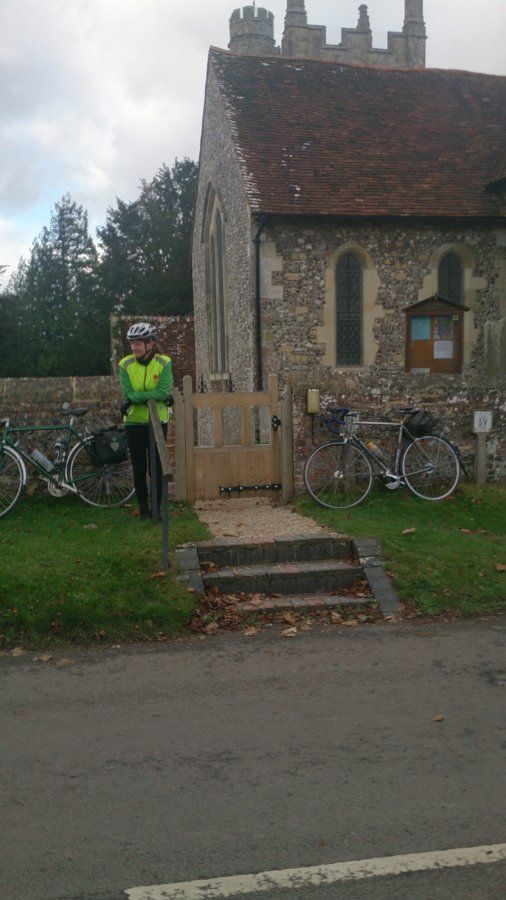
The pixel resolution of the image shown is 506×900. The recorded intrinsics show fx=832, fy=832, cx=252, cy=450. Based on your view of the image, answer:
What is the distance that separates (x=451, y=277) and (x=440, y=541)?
1075cm

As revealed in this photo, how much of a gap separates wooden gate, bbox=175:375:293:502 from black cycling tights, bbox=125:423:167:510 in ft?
3.54

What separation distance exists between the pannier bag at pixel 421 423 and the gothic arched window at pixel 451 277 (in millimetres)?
7598

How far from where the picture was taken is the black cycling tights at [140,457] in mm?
9102

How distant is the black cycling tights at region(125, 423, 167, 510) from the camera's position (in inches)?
358

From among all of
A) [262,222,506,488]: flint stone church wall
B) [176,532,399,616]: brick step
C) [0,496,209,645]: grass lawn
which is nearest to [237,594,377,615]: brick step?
[176,532,399,616]: brick step

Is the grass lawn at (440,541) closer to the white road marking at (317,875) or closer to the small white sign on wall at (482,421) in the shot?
the small white sign on wall at (482,421)

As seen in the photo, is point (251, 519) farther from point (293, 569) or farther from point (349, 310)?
point (349, 310)

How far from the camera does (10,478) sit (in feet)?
31.3

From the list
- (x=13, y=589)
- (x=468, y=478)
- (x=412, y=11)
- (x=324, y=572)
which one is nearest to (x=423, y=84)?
(x=468, y=478)

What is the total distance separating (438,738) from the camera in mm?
4504

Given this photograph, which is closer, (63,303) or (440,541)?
(440,541)

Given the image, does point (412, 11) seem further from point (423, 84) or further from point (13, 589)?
point (13, 589)

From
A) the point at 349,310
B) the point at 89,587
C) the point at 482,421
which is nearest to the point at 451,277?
the point at 349,310

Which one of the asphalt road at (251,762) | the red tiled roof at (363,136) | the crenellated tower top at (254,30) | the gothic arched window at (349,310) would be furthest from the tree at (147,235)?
the asphalt road at (251,762)
